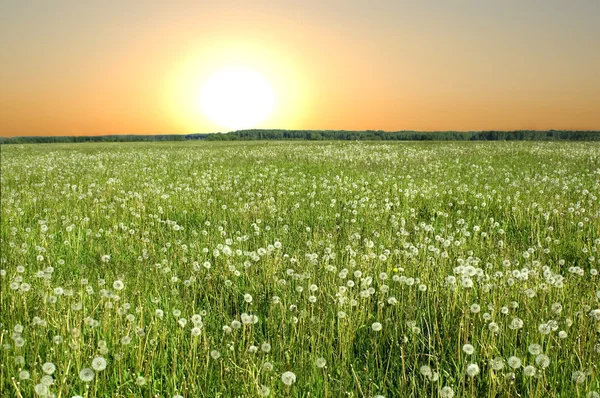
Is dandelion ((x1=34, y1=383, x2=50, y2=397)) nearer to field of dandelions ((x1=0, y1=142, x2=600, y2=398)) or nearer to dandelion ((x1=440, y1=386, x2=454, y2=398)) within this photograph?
field of dandelions ((x1=0, y1=142, x2=600, y2=398))

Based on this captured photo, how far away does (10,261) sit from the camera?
574cm

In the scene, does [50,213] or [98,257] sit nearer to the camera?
[98,257]

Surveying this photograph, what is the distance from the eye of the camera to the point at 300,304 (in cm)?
414

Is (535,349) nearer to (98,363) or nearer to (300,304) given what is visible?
(300,304)

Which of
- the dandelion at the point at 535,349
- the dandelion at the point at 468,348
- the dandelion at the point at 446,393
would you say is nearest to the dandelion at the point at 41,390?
the dandelion at the point at 446,393

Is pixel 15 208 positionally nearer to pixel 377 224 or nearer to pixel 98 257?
pixel 98 257

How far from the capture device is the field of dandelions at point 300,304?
3004mm

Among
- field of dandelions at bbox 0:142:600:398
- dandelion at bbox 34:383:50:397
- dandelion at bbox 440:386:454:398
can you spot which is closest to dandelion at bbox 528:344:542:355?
field of dandelions at bbox 0:142:600:398

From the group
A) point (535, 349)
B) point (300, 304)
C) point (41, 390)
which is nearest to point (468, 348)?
point (535, 349)

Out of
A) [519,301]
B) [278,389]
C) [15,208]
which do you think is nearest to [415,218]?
[519,301]

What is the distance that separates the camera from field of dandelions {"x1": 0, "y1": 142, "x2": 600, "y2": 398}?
3.00 metres

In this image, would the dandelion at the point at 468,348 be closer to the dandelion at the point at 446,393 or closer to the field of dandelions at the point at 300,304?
the field of dandelions at the point at 300,304

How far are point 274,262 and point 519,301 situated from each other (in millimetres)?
2288

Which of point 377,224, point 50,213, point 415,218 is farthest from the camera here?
point 50,213
